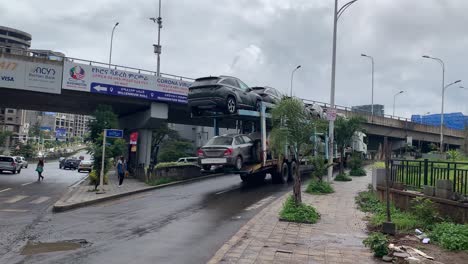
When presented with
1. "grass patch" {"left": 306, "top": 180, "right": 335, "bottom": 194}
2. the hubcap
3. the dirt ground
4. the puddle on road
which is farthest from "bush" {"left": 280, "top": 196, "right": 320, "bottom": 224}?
the hubcap

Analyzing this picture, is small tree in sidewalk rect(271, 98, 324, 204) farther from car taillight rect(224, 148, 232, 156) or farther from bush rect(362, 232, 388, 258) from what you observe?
bush rect(362, 232, 388, 258)

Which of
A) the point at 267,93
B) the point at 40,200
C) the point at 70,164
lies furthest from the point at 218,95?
the point at 70,164

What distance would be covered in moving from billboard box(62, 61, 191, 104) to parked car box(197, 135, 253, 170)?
1151cm

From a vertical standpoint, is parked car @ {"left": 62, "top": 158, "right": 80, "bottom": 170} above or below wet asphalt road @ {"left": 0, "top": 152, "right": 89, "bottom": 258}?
below

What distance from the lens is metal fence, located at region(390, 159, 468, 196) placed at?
10711 millimetres

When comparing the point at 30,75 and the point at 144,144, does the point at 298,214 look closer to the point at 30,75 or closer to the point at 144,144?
the point at 30,75

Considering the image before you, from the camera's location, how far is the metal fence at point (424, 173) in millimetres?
10711

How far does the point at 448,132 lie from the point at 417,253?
64946 mm

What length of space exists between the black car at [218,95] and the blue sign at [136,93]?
10816 mm

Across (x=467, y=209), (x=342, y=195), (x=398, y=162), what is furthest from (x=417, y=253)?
(x=342, y=195)

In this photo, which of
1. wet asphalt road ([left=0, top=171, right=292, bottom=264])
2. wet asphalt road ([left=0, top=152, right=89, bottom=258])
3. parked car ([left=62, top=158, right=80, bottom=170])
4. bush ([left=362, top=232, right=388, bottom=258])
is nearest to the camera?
bush ([left=362, top=232, right=388, bottom=258])

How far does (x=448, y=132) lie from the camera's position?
6538cm

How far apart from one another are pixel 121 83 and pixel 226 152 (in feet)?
42.6

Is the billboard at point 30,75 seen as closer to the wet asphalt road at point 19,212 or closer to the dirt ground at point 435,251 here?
the wet asphalt road at point 19,212
